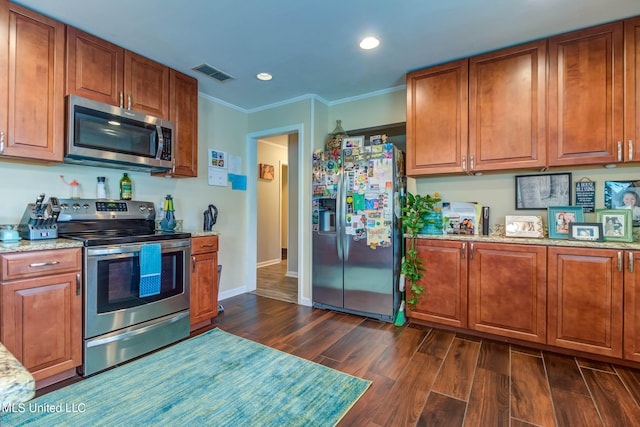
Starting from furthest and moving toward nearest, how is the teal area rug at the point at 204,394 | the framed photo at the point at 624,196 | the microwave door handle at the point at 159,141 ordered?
the microwave door handle at the point at 159,141, the framed photo at the point at 624,196, the teal area rug at the point at 204,394

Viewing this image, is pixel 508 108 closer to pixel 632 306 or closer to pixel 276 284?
pixel 632 306

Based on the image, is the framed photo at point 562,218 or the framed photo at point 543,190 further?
the framed photo at point 543,190

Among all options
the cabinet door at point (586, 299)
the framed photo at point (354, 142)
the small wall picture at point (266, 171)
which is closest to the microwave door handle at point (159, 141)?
the framed photo at point (354, 142)

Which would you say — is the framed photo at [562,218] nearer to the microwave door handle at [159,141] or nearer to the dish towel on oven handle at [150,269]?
the dish towel on oven handle at [150,269]

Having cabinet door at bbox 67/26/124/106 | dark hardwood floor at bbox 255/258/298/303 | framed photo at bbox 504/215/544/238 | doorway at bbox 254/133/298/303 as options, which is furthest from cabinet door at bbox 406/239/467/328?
cabinet door at bbox 67/26/124/106

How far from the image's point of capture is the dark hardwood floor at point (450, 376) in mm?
1704

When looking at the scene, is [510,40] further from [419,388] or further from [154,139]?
[154,139]

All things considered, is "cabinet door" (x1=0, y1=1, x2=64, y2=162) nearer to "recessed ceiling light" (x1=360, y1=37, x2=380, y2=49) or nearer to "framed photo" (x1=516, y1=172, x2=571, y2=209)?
"recessed ceiling light" (x1=360, y1=37, x2=380, y2=49)

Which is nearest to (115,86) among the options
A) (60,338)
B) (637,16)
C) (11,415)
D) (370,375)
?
(60,338)

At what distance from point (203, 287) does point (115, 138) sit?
147cm

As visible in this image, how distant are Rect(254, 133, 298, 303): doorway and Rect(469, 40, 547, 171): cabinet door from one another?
3.16 metres

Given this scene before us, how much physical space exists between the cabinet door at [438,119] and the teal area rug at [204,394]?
77.6 inches

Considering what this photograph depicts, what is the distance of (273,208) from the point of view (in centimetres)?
635

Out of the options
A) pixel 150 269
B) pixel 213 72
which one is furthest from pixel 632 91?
pixel 150 269
